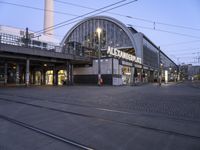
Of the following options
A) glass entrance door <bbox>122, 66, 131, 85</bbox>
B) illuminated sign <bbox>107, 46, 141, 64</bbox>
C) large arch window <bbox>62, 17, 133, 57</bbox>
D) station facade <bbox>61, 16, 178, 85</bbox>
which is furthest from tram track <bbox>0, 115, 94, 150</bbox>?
large arch window <bbox>62, 17, 133, 57</bbox>

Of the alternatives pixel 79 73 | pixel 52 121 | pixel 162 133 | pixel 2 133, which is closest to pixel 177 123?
pixel 162 133

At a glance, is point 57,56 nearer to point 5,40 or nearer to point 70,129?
point 5,40

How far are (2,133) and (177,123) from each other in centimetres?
551

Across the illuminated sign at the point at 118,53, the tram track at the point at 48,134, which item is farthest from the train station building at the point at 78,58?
the tram track at the point at 48,134

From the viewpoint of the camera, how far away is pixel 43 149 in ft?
14.2

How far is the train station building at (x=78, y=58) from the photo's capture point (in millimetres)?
30672

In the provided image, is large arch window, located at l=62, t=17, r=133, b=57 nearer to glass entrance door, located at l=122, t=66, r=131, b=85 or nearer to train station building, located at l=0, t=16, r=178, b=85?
train station building, located at l=0, t=16, r=178, b=85

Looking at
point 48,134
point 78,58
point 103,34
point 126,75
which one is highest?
point 103,34

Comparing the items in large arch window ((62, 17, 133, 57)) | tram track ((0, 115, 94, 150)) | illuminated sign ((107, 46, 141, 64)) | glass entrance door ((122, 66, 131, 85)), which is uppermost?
large arch window ((62, 17, 133, 57))

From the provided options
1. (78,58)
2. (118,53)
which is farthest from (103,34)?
(78,58)

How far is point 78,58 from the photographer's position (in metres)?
37.8

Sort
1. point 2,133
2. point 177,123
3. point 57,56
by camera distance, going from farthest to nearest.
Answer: point 57,56 < point 177,123 < point 2,133

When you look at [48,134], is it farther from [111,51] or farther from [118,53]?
[118,53]

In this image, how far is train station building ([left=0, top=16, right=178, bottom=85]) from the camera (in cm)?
3067
